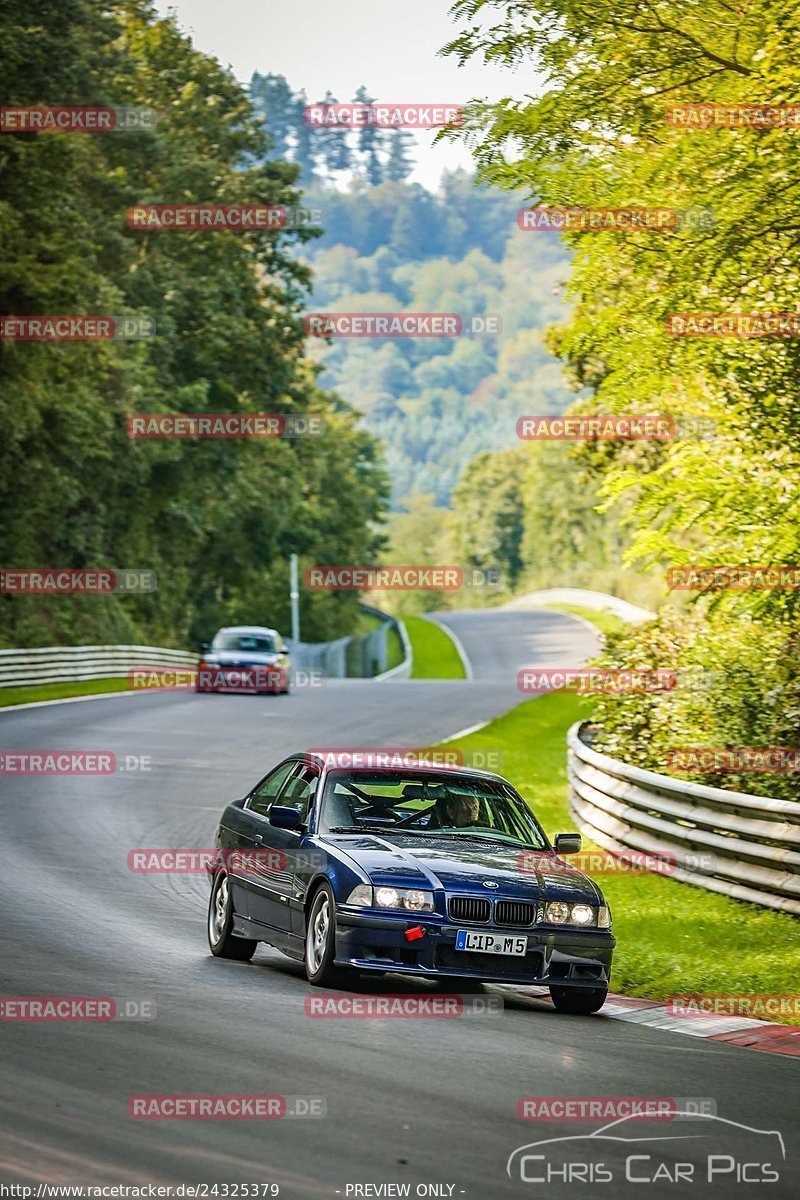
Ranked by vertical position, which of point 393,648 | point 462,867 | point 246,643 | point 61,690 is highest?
point 462,867

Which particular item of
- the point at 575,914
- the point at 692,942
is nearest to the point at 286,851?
the point at 575,914

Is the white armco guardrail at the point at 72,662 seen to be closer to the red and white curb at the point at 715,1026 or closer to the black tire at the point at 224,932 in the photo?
the black tire at the point at 224,932

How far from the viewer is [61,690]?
41.9 meters

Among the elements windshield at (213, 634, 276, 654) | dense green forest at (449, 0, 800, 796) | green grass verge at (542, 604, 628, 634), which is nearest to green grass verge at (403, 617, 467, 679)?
green grass verge at (542, 604, 628, 634)

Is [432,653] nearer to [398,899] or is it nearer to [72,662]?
[72,662]

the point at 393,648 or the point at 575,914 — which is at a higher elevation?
the point at 575,914

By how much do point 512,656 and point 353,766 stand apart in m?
67.6

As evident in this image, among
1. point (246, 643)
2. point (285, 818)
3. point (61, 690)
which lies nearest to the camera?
point (285, 818)

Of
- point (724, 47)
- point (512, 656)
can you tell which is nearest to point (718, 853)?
point (724, 47)

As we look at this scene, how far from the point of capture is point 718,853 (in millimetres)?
14125

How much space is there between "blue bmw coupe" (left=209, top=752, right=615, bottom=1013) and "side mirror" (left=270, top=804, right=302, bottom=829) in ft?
0.04

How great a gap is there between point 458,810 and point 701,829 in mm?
3959

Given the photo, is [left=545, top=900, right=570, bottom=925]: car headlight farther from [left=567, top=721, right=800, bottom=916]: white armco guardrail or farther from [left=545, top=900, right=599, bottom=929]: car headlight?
[left=567, top=721, right=800, bottom=916]: white armco guardrail

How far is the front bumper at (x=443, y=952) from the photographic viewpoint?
32.0ft
